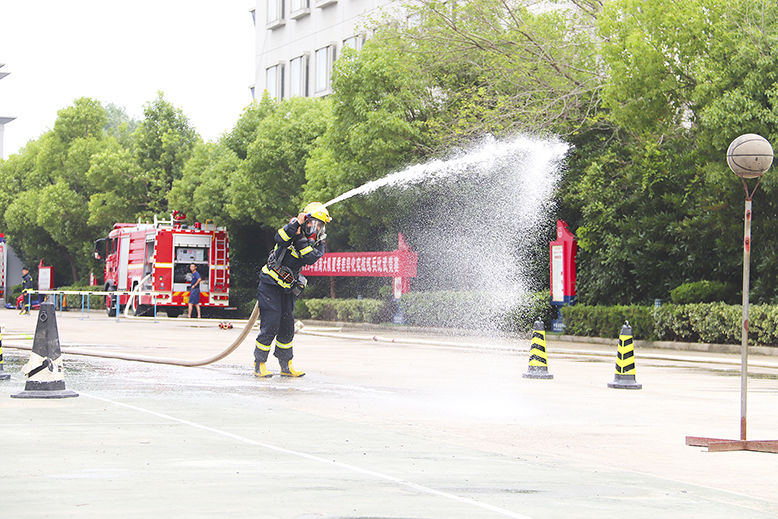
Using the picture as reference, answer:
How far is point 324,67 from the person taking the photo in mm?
53094

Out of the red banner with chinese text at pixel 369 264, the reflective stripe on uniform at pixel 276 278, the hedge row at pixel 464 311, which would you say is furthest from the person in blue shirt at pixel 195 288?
the reflective stripe on uniform at pixel 276 278

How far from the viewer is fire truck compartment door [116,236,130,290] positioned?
132 ft

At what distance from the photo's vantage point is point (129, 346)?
2114 cm

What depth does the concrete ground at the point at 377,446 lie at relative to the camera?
20.5 feet

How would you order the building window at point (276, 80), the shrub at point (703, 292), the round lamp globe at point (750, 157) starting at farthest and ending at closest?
the building window at point (276, 80)
the shrub at point (703, 292)
the round lamp globe at point (750, 157)

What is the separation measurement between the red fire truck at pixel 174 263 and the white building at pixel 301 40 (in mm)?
14804

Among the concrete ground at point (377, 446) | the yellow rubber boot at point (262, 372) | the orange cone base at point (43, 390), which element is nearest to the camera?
the concrete ground at point (377, 446)

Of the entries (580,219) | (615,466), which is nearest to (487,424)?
(615,466)

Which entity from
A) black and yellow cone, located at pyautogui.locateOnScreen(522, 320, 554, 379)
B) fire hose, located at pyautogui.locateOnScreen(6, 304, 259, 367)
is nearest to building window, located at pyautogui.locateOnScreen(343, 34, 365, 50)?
fire hose, located at pyautogui.locateOnScreen(6, 304, 259, 367)

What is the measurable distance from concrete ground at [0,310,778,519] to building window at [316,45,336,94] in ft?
123

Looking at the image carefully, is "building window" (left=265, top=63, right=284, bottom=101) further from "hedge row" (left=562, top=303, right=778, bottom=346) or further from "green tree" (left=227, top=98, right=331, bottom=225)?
"hedge row" (left=562, top=303, right=778, bottom=346)

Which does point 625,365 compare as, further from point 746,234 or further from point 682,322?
point 682,322

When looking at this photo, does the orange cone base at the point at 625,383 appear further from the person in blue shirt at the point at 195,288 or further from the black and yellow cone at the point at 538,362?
the person in blue shirt at the point at 195,288

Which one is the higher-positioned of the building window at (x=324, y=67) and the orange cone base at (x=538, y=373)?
the building window at (x=324, y=67)
